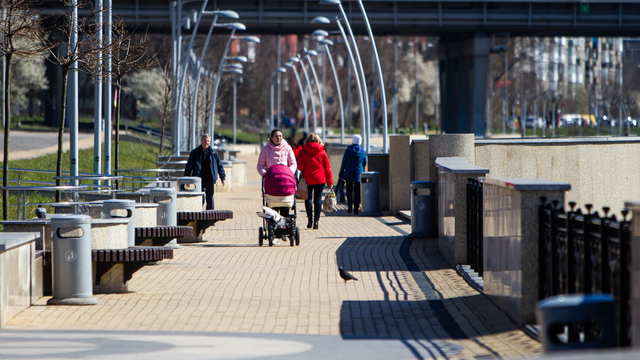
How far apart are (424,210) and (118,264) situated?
19.7 ft

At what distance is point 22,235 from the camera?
754 centimetres

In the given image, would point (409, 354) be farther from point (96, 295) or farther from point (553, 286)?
point (96, 295)

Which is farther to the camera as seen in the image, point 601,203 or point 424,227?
point 601,203

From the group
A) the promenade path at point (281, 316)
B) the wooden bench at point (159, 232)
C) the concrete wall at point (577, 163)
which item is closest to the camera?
the promenade path at point (281, 316)

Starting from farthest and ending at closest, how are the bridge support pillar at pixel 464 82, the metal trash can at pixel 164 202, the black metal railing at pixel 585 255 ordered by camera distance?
the bridge support pillar at pixel 464 82, the metal trash can at pixel 164 202, the black metal railing at pixel 585 255

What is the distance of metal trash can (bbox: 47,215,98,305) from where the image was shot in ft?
25.5

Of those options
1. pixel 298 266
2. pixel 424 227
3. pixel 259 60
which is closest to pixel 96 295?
pixel 298 266

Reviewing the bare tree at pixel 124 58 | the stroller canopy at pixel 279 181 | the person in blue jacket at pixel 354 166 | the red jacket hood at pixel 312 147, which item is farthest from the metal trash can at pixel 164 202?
the person in blue jacket at pixel 354 166

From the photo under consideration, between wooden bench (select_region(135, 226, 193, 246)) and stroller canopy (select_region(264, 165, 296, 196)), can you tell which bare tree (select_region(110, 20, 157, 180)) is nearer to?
stroller canopy (select_region(264, 165, 296, 196))

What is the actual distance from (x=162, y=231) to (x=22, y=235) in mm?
2985

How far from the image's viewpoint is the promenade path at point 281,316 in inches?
239

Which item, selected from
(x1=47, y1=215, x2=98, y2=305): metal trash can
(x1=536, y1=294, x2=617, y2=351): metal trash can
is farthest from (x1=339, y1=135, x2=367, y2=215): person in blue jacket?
(x1=536, y1=294, x2=617, y2=351): metal trash can

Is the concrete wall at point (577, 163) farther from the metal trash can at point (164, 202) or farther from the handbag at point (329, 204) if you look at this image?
the metal trash can at point (164, 202)

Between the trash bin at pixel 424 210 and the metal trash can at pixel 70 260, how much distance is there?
642 centimetres
